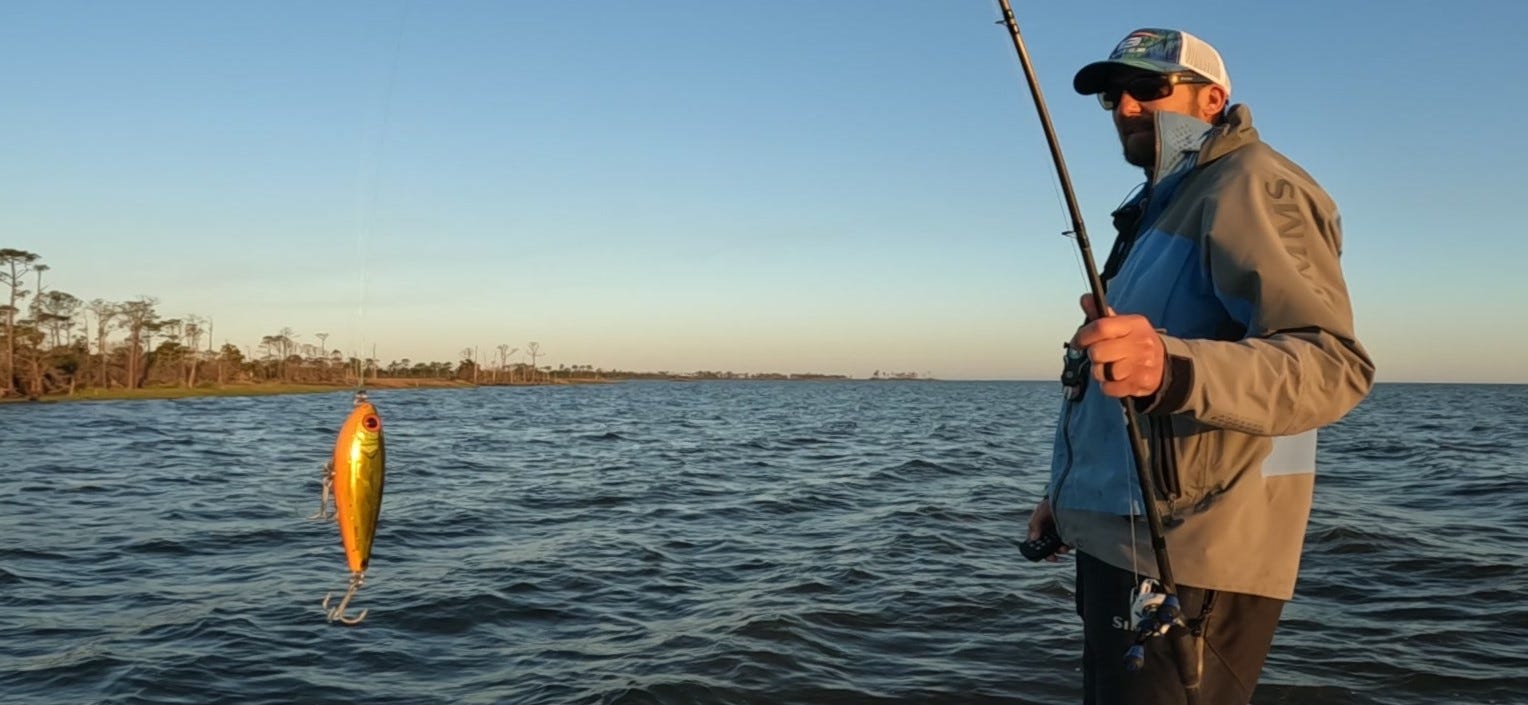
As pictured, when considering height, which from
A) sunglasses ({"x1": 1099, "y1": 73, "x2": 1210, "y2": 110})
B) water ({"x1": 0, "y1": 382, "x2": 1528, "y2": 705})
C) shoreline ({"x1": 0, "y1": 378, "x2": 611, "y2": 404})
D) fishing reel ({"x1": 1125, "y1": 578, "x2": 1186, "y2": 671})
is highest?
sunglasses ({"x1": 1099, "y1": 73, "x2": 1210, "y2": 110})

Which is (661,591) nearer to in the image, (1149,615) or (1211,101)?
(1149,615)

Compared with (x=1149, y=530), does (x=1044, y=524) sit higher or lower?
lower

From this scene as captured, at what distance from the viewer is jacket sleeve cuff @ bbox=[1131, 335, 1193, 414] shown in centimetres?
213

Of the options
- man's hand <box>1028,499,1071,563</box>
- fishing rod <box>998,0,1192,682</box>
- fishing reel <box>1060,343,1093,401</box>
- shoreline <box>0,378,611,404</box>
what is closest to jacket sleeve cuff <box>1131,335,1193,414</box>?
fishing rod <box>998,0,1192,682</box>

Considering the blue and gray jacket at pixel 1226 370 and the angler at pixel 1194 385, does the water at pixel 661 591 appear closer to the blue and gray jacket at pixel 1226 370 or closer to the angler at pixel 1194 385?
the angler at pixel 1194 385

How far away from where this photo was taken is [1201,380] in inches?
83.7

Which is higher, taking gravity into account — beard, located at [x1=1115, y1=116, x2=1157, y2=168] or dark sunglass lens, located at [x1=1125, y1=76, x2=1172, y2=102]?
Result: dark sunglass lens, located at [x1=1125, y1=76, x2=1172, y2=102]

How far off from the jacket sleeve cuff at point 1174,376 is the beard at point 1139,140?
3.24 feet

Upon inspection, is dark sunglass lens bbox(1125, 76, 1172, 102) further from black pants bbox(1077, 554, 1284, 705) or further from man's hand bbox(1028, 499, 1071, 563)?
man's hand bbox(1028, 499, 1071, 563)

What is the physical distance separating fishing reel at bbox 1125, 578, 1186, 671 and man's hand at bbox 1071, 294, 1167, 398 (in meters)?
0.75

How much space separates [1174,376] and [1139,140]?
115 cm

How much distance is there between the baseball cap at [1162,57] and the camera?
2873mm

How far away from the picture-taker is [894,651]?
794 centimetres

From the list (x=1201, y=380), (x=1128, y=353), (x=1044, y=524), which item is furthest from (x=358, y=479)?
(x=1201, y=380)
